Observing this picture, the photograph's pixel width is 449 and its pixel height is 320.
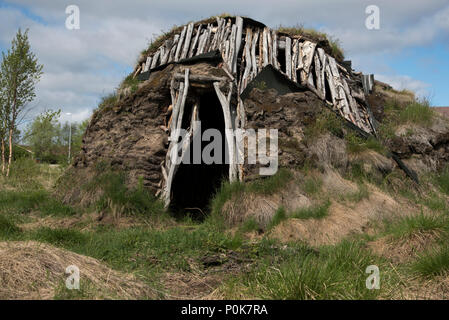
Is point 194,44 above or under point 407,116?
above

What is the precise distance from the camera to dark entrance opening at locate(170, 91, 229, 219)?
9.74m

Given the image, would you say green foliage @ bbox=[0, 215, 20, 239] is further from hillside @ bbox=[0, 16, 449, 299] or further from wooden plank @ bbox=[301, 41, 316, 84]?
wooden plank @ bbox=[301, 41, 316, 84]

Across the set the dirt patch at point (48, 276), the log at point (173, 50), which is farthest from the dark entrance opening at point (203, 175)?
the dirt patch at point (48, 276)

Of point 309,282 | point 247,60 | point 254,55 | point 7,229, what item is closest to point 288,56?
point 254,55

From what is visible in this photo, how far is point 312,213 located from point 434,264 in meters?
2.66

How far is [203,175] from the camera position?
10.5 metres

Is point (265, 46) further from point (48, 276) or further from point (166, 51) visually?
point (48, 276)

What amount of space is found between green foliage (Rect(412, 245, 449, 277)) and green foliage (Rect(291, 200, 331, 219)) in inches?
96.6

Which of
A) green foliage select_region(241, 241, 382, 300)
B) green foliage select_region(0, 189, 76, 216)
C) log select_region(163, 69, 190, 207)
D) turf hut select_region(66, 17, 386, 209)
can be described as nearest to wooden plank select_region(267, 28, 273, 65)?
turf hut select_region(66, 17, 386, 209)

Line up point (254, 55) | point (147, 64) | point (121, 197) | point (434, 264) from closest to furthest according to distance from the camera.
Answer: point (434, 264), point (121, 197), point (254, 55), point (147, 64)
